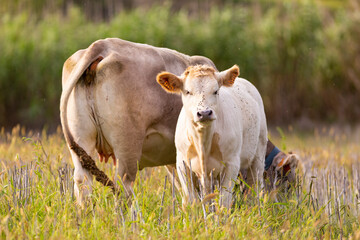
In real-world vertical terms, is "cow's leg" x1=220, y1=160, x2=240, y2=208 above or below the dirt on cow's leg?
above

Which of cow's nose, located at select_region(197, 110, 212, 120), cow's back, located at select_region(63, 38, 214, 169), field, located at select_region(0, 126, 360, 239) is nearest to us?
field, located at select_region(0, 126, 360, 239)

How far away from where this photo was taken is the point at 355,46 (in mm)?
15070

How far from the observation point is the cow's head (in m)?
4.71

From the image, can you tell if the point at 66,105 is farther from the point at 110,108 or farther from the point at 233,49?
the point at 233,49

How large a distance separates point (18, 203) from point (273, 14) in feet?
39.2

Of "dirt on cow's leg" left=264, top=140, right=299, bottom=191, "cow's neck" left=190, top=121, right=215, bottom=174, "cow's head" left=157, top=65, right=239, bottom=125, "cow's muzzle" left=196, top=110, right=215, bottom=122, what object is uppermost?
"cow's head" left=157, top=65, right=239, bottom=125

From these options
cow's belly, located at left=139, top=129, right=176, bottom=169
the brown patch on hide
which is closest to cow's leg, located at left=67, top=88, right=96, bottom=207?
the brown patch on hide

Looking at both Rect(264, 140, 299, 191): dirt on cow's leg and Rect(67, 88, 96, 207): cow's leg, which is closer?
Rect(67, 88, 96, 207): cow's leg

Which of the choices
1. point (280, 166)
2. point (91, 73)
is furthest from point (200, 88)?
point (280, 166)

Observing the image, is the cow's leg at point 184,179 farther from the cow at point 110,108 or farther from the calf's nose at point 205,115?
the calf's nose at point 205,115

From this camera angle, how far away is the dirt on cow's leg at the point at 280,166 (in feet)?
20.8

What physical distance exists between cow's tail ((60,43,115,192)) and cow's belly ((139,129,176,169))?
0.63 meters

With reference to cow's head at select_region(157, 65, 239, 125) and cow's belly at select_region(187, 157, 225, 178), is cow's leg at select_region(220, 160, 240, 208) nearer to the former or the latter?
cow's belly at select_region(187, 157, 225, 178)

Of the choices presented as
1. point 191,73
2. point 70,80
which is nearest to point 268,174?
point 191,73
